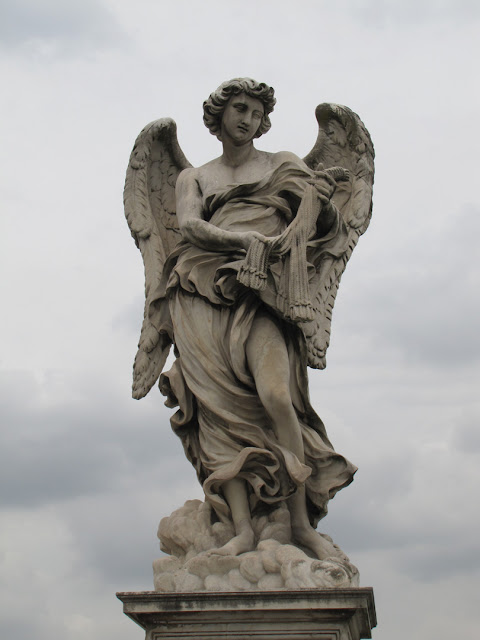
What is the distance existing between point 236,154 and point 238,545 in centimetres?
310

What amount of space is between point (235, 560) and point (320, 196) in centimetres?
269

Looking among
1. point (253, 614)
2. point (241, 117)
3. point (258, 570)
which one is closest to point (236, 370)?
point (258, 570)

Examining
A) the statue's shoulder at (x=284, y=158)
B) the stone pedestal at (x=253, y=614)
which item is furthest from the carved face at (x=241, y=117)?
the stone pedestal at (x=253, y=614)

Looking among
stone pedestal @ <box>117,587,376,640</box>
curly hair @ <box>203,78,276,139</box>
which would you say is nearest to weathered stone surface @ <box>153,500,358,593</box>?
stone pedestal @ <box>117,587,376,640</box>

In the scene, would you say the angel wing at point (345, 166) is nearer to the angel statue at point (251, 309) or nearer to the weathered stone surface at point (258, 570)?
the angel statue at point (251, 309)

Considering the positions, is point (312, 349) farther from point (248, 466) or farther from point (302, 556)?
point (302, 556)

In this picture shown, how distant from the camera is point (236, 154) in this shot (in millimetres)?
7520

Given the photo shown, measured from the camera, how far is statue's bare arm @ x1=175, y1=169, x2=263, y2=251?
678 cm

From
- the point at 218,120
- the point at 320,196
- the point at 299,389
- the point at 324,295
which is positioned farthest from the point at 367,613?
the point at 218,120

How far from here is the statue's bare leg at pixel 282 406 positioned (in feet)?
21.2

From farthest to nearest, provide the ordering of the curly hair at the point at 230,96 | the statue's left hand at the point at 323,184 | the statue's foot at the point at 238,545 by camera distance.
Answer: the curly hair at the point at 230,96
the statue's left hand at the point at 323,184
the statue's foot at the point at 238,545

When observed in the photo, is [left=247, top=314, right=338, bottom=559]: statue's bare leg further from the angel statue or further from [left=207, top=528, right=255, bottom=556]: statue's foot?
[left=207, top=528, right=255, bottom=556]: statue's foot

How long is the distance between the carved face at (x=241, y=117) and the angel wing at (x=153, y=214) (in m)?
0.79

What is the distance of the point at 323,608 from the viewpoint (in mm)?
5566
